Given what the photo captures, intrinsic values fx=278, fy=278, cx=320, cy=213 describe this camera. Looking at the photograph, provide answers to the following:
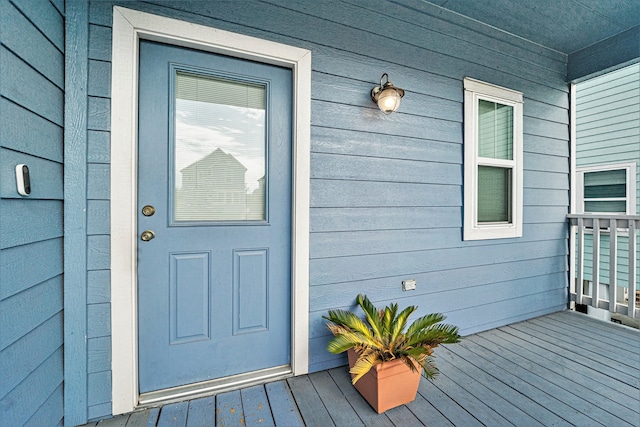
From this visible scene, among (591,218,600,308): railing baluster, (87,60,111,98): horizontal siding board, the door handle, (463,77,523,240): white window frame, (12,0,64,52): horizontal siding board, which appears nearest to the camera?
(12,0,64,52): horizontal siding board

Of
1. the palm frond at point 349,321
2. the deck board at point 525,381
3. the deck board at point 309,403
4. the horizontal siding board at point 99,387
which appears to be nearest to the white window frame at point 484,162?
the deck board at point 525,381

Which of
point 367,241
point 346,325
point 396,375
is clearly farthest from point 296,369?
point 367,241

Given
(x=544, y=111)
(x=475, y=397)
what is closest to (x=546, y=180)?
(x=544, y=111)

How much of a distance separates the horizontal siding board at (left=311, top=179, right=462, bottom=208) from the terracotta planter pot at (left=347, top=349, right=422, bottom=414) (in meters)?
0.99

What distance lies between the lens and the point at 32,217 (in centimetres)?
112

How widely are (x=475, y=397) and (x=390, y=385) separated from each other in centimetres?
54

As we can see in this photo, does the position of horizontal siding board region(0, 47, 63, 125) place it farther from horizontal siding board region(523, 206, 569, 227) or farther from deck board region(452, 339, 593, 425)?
horizontal siding board region(523, 206, 569, 227)

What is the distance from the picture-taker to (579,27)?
244cm

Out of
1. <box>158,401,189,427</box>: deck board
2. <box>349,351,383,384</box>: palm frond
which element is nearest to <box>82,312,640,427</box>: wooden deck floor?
<box>158,401,189,427</box>: deck board

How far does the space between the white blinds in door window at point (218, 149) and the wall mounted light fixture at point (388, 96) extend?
2.52 ft

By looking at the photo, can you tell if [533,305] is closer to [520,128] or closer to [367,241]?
[520,128]

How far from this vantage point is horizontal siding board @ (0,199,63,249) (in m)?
0.99

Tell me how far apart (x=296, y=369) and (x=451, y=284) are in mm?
1391

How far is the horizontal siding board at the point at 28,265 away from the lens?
0.99 m
